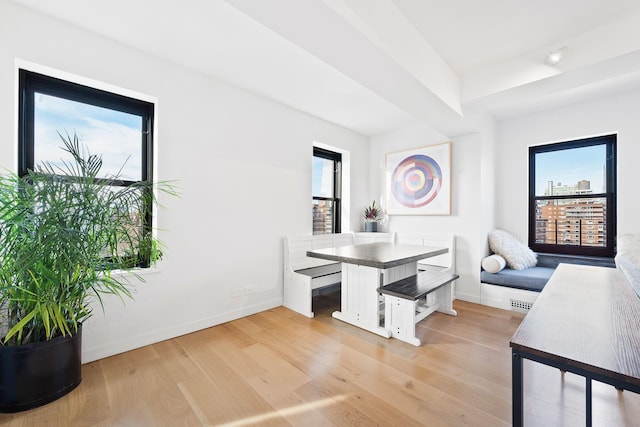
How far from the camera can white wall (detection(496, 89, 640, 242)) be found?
2.92 metres

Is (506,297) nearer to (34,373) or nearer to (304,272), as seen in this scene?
(304,272)

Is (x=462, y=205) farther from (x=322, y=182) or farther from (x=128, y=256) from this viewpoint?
(x=128, y=256)

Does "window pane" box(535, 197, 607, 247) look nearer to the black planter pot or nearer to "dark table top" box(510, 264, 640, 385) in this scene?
"dark table top" box(510, 264, 640, 385)

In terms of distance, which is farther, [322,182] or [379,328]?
[322,182]

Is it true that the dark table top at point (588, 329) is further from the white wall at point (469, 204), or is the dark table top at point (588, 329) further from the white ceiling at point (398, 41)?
the white wall at point (469, 204)

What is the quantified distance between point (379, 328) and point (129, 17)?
3.13 metres

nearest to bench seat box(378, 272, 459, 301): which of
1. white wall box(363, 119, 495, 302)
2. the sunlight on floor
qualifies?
white wall box(363, 119, 495, 302)

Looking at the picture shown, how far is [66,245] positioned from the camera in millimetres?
1491

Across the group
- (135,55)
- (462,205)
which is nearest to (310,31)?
(135,55)

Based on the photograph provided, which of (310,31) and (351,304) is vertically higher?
(310,31)

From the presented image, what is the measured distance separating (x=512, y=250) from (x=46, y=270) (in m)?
4.35

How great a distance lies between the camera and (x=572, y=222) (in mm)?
3377

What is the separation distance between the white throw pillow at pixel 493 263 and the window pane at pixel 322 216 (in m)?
2.10

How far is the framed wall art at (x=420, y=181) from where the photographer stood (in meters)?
3.63
